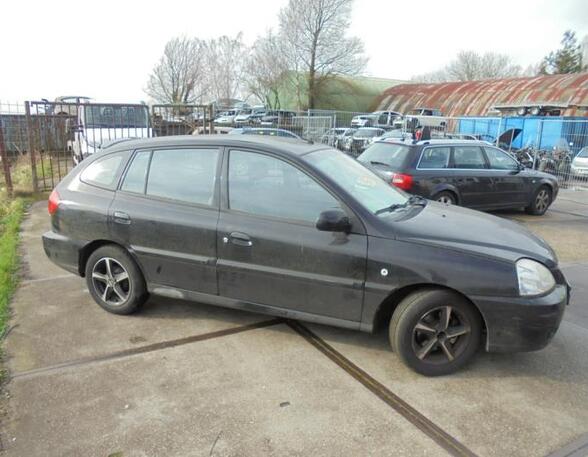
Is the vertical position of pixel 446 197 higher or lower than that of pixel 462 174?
lower

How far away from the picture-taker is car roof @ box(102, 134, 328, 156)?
373 centimetres

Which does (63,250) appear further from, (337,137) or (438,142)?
(337,137)

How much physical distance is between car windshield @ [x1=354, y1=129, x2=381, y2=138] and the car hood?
17.7 meters

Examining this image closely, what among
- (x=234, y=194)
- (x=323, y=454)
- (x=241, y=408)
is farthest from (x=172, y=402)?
(x=234, y=194)

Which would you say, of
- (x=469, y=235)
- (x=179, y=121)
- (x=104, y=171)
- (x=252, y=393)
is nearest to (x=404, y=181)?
(x=469, y=235)

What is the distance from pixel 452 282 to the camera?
310cm

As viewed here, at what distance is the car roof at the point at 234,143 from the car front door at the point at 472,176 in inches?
200

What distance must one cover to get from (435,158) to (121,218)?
5.98 metres

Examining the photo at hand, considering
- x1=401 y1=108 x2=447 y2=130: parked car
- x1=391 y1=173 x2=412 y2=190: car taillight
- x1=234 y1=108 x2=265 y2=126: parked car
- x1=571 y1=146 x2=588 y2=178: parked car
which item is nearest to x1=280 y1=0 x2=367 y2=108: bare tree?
x1=234 y1=108 x2=265 y2=126: parked car

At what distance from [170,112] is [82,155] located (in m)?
3.04

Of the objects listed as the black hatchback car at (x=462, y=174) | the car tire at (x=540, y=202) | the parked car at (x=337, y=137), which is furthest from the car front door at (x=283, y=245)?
the parked car at (x=337, y=137)

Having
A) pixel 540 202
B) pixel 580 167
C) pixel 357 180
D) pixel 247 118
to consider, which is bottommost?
pixel 540 202

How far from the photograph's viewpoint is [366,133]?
2144 centimetres

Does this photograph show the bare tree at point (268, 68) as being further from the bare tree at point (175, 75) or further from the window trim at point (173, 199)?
the window trim at point (173, 199)
